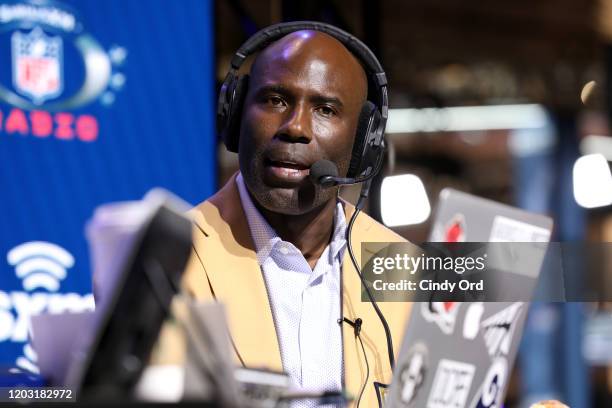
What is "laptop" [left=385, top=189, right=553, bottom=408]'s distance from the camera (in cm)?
89

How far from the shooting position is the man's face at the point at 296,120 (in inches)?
49.9

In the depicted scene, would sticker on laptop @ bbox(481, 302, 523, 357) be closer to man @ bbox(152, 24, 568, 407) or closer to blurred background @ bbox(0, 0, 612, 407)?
man @ bbox(152, 24, 568, 407)

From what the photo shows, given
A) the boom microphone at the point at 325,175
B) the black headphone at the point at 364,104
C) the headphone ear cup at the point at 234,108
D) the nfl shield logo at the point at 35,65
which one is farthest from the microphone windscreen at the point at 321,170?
the nfl shield logo at the point at 35,65

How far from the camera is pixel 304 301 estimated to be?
4.23ft

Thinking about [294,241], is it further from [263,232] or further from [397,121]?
[397,121]

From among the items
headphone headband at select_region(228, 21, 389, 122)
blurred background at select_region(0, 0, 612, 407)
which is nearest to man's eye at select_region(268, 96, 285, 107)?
headphone headband at select_region(228, 21, 389, 122)

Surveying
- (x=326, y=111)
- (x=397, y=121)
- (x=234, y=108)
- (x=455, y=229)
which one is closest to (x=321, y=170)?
(x=326, y=111)

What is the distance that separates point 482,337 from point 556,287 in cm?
35

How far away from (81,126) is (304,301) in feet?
3.82

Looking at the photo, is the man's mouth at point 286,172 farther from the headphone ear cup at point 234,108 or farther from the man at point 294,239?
the headphone ear cup at point 234,108

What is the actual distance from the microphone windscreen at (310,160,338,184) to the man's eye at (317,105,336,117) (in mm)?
97

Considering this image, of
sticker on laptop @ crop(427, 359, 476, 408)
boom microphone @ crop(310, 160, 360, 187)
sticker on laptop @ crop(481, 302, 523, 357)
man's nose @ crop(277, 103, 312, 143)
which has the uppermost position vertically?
man's nose @ crop(277, 103, 312, 143)

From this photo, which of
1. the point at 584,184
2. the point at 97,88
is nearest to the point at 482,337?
the point at 97,88

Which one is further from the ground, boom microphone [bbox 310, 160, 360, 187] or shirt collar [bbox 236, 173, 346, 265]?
boom microphone [bbox 310, 160, 360, 187]
